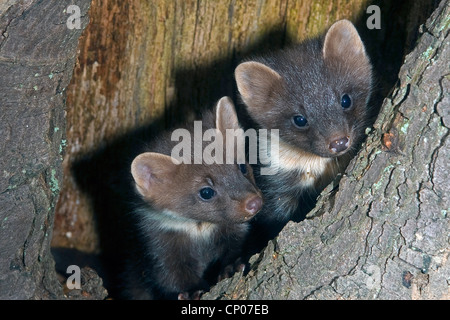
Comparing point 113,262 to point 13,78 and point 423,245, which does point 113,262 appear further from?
point 423,245

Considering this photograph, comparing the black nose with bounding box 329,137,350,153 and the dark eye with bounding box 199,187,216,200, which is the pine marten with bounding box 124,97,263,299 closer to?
the dark eye with bounding box 199,187,216,200

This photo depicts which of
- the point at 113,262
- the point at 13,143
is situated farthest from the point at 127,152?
the point at 13,143

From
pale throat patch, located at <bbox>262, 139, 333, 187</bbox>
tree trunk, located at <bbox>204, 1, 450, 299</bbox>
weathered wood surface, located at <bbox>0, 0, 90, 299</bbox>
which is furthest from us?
pale throat patch, located at <bbox>262, 139, 333, 187</bbox>

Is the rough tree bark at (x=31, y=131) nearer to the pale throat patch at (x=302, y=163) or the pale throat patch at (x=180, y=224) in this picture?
the pale throat patch at (x=180, y=224)

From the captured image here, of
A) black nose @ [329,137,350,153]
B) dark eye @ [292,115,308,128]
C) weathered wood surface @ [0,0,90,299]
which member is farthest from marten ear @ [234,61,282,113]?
weathered wood surface @ [0,0,90,299]

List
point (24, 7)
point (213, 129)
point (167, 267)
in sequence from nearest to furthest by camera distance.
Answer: point (24, 7) < point (213, 129) < point (167, 267)

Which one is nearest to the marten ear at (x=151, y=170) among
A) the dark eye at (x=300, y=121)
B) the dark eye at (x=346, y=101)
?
the dark eye at (x=300, y=121)

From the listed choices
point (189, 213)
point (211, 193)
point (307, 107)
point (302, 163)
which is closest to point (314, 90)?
point (307, 107)
